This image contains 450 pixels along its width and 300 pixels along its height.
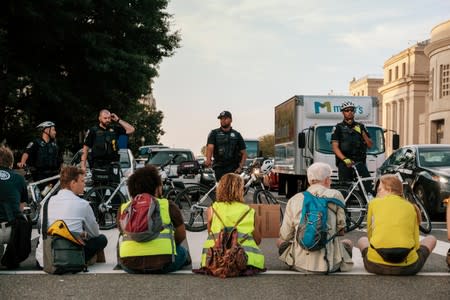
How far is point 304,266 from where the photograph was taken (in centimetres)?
719

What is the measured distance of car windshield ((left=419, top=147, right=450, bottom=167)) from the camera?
15203 millimetres

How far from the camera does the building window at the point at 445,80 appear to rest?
243 feet

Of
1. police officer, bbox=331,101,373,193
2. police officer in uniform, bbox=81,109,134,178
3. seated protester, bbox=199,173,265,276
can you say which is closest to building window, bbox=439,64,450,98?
police officer, bbox=331,101,373,193

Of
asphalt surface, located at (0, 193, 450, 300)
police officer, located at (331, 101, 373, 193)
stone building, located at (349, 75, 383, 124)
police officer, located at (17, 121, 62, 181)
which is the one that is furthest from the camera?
stone building, located at (349, 75, 383, 124)

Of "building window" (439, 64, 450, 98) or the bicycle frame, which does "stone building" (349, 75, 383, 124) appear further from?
the bicycle frame

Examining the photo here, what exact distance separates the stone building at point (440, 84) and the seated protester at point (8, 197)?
2756 inches

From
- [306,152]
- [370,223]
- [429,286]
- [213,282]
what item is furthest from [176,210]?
[306,152]

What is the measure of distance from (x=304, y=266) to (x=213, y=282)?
3.38 ft

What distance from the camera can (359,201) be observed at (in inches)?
454

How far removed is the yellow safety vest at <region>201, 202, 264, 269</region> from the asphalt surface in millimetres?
179

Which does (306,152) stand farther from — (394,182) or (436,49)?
(436,49)

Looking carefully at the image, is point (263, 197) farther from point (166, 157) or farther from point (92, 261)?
point (166, 157)

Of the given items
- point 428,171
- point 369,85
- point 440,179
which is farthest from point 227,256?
point 369,85

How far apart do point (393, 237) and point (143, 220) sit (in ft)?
7.90
